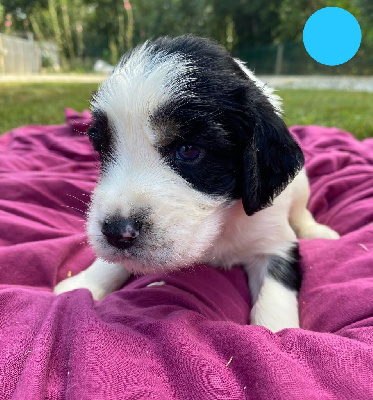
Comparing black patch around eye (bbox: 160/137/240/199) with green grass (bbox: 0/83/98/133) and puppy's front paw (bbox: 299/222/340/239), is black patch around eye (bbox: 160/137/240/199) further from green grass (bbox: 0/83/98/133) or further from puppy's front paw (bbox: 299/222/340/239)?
green grass (bbox: 0/83/98/133)

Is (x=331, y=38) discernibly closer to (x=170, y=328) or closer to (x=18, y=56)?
(x=170, y=328)

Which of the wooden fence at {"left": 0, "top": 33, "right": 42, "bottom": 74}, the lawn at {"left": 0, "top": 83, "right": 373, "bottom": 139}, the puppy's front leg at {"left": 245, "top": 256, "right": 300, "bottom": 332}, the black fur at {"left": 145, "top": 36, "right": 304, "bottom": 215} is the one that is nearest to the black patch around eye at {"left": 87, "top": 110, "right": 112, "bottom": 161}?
the black fur at {"left": 145, "top": 36, "right": 304, "bottom": 215}

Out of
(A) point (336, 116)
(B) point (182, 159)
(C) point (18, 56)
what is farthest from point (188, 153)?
(C) point (18, 56)

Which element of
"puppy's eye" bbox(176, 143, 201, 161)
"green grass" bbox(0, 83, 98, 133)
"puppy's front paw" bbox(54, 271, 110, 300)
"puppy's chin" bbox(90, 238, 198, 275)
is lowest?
"green grass" bbox(0, 83, 98, 133)

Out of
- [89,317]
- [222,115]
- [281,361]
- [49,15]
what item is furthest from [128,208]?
[49,15]

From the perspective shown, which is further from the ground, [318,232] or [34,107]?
[318,232]

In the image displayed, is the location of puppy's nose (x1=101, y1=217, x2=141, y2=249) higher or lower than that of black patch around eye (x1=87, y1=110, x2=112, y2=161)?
lower
